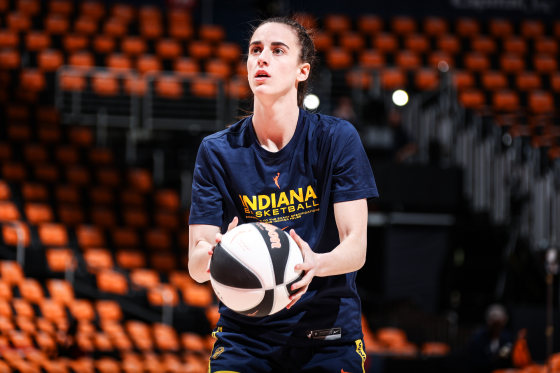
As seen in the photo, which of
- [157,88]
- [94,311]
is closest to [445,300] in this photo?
[94,311]

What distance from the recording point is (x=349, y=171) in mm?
2533

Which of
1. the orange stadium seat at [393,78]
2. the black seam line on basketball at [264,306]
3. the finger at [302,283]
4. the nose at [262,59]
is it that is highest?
the orange stadium seat at [393,78]

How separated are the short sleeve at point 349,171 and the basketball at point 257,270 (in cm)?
→ 32

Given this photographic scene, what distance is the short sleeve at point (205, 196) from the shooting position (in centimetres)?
257

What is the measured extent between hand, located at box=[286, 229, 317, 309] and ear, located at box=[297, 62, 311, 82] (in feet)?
2.21

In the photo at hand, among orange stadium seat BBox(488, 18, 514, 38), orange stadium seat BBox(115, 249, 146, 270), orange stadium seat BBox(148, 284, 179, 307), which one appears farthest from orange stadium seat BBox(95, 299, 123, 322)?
orange stadium seat BBox(488, 18, 514, 38)

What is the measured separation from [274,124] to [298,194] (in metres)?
0.27

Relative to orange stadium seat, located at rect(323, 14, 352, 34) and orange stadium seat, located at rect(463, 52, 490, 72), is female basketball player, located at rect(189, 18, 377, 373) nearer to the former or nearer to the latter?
orange stadium seat, located at rect(463, 52, 490, 72)

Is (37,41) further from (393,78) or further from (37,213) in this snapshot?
(393,78)

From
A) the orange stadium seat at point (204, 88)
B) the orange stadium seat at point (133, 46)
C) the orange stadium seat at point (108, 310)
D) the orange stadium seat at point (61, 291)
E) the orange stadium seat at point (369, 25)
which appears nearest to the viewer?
the orange stadium seat at point (61, 291)

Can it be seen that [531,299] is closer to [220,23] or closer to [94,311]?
[94,311]

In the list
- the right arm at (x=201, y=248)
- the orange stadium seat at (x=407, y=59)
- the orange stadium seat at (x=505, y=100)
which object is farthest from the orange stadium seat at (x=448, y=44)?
the right arm at (x=201, y=248)

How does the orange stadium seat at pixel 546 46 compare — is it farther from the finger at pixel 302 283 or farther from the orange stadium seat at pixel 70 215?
the finger at pixel 302 283

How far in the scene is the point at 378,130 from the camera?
1009 cm
